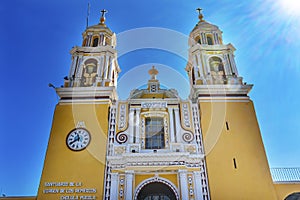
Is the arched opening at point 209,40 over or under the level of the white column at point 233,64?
over

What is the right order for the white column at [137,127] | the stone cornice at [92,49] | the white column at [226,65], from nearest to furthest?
the white column at [137,127] → the white column at [226,65] → the stone cornice at [92,49]

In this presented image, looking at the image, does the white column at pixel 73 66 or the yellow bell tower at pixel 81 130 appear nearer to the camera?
the yellow bell tower at pixel 81 130

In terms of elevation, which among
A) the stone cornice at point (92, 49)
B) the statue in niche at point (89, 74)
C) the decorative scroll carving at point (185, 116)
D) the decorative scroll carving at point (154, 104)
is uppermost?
the stone cornice at point (92, 49)

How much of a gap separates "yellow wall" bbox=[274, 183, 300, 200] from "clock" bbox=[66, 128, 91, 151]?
9.98 meters

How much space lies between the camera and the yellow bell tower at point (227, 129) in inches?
508

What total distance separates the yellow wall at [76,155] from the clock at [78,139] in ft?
0.63

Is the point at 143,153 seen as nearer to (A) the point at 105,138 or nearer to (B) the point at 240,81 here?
(A) the point at 105,138

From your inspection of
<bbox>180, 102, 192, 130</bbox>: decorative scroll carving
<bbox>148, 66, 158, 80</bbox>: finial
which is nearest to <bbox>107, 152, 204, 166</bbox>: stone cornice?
<bbox>180, 102, 192, 130</bbox>: decorative scroll carving

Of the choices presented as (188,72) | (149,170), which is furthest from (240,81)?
(149,170)

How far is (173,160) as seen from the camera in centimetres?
1338

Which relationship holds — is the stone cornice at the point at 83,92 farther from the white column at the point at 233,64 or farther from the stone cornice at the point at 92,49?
the white column at the point at 233,64

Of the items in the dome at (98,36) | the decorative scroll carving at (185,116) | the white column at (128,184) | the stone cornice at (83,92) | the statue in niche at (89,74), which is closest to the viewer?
the white column at (128,184)

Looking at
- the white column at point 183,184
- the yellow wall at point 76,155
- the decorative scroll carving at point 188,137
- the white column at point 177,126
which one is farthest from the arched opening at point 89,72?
the white column at point 183,184

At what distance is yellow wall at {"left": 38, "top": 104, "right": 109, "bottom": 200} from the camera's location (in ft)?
42.3
